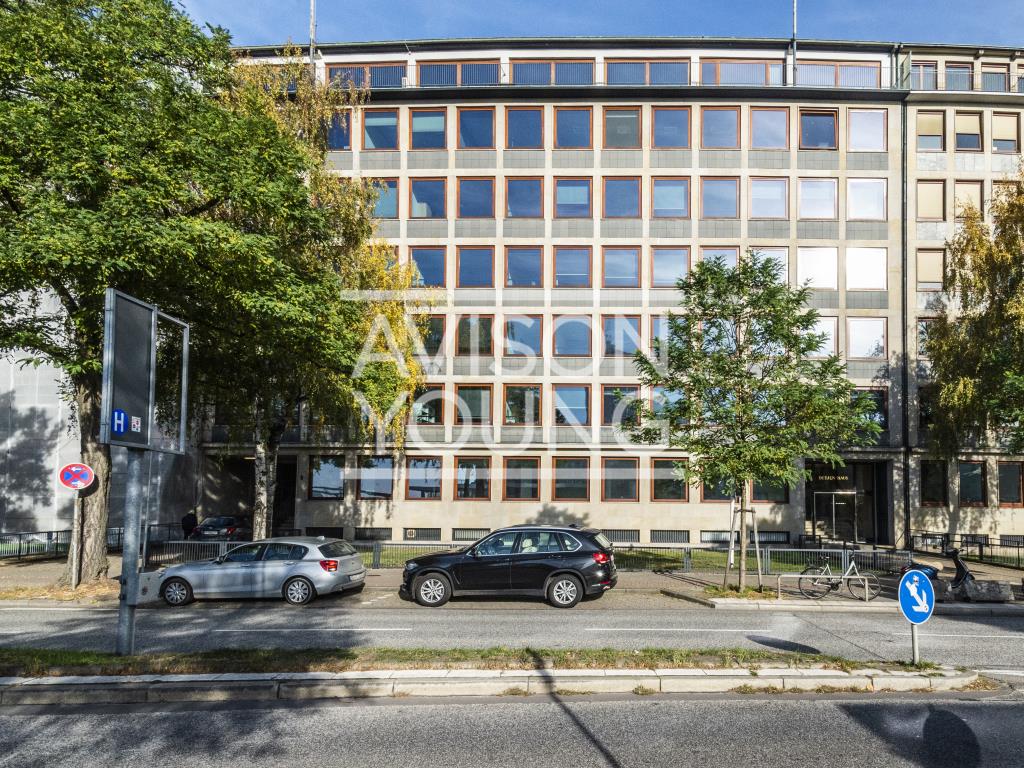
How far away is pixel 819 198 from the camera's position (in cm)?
3278

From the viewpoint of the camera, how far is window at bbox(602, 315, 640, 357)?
3231 cm

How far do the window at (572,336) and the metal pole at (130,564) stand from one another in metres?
23.1

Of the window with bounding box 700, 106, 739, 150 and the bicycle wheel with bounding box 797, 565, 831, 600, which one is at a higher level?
the window with bounding box 700, 106, 739, 150

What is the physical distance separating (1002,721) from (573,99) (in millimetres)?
30310

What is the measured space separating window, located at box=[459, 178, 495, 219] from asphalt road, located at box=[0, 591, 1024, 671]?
20343 mm

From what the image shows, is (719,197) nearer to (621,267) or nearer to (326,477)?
(621,267)

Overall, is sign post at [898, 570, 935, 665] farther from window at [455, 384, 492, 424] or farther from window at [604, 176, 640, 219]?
window at [604, 176, 640, 219]

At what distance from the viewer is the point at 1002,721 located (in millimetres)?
7945

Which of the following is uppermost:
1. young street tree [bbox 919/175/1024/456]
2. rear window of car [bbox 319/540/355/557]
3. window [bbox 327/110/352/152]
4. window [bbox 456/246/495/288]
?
window [bbox 327/110/352/152]

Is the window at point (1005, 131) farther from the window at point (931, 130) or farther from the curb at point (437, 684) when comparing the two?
the curb at point (437, 684)

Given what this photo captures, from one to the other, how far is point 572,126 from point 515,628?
25489mm

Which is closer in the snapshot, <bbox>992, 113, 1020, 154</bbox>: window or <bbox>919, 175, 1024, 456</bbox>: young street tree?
<bbox>919, 175, 1024, 456</bbox>: young street tree

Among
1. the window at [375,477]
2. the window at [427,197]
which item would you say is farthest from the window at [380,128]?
the window at [375,477]

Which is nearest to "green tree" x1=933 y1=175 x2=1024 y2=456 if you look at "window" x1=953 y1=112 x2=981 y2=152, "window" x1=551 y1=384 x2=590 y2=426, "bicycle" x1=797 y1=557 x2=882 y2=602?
"window" x1=953 y1=112 x2=981 y2=152
